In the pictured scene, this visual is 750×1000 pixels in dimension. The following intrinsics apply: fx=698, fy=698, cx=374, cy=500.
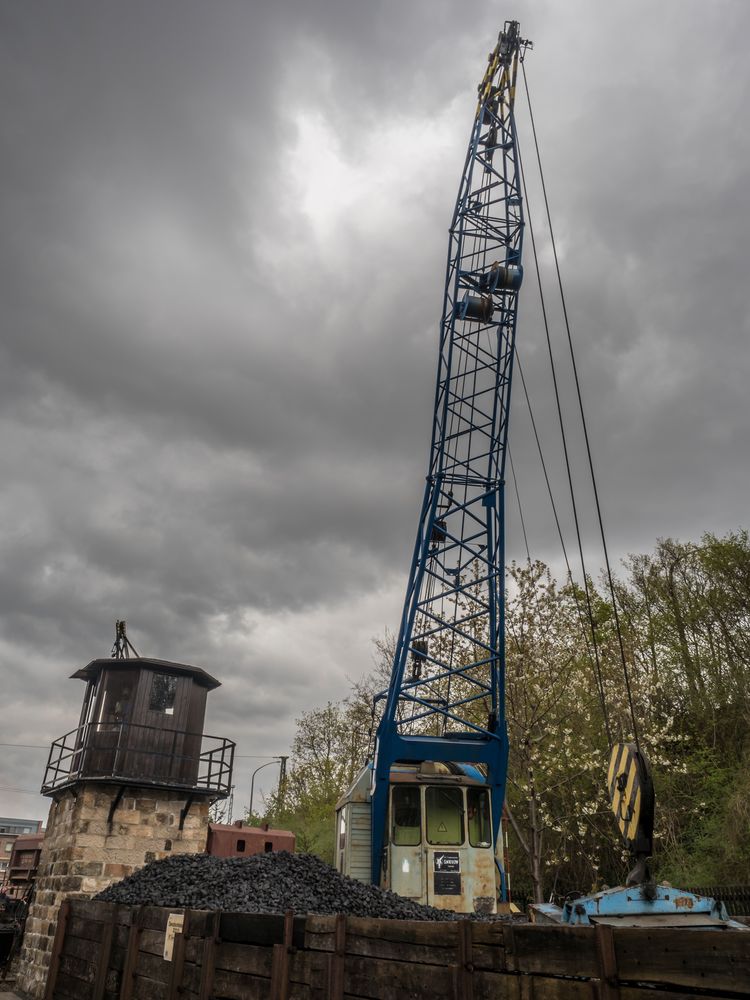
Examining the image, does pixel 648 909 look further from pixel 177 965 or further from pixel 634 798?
pixel 177 965

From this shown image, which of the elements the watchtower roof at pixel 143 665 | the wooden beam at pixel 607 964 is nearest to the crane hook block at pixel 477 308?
the watchtower roof at pixel 143 665

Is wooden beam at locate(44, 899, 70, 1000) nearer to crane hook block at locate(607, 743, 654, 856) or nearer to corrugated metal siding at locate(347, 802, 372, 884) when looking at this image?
corrugated metal siding at locate(347, 802, 372, 884)

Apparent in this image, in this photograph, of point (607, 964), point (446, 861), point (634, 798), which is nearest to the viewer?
point (607, 964)

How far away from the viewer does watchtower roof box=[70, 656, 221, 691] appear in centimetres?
1722

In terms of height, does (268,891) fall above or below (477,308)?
below

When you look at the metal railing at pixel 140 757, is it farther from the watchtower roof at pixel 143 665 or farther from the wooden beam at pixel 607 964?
the wooden beam at pixel 607 964

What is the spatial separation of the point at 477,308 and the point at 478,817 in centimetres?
1296

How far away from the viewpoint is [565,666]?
70.6 feet

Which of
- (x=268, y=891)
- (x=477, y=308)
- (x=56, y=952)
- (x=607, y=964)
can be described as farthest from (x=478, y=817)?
(x=477, y=308)

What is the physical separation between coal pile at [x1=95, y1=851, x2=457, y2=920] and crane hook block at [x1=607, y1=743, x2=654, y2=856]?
2.35m

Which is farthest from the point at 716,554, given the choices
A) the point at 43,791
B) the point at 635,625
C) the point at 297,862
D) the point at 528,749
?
the point at 43,791

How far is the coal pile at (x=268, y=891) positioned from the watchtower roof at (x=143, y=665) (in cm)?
729

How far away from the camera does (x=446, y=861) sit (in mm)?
12117

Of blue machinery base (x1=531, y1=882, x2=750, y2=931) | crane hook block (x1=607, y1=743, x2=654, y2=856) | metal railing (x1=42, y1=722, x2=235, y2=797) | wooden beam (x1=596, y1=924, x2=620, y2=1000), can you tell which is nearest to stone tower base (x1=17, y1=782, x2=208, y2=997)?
metal railing (x1=42, y1=722, x2=235, y2=797)
